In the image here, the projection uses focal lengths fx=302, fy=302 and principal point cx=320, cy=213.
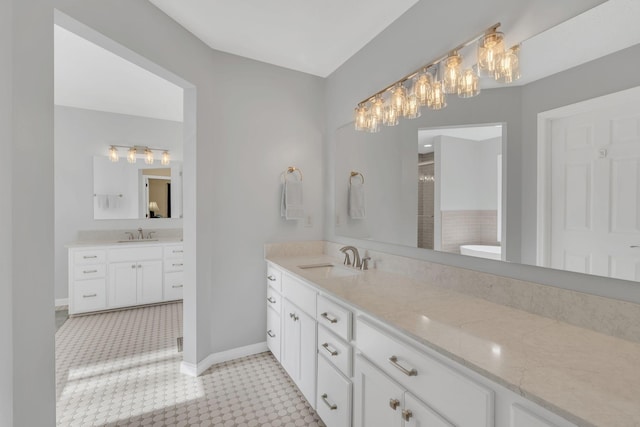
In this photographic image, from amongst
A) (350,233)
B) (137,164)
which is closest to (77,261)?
(137,164)

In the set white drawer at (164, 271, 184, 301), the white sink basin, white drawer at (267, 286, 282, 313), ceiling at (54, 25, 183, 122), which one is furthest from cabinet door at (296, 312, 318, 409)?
white drawer at (164, 271, 184, 301)

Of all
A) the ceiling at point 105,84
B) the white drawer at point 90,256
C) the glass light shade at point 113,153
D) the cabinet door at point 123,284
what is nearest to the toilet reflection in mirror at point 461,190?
the ceiling at point 105,84

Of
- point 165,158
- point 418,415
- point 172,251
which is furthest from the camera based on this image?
point 165,158

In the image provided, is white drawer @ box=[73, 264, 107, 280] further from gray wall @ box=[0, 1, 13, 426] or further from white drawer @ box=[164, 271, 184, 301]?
gray wall @ box=[0, 1, 13, 426]

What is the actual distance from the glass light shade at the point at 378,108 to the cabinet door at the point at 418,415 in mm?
1658

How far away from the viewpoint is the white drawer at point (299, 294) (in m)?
1.86

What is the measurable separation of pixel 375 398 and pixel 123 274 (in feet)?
12.3

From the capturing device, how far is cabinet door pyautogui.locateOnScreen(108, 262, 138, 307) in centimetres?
379

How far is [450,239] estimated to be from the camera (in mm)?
1659

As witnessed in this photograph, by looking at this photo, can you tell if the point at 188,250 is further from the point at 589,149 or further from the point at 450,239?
the point at 589,149

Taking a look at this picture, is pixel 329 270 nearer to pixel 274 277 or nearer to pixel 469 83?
pixel 274 277

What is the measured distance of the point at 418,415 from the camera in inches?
41.6

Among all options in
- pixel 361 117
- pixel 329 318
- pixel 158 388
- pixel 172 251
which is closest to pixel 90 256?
pixel 172 251

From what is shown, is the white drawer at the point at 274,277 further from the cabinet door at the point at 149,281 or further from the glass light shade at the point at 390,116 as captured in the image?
the cabinet door at the point at 149,281
